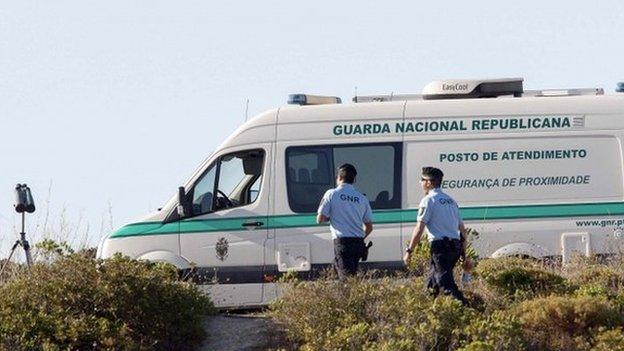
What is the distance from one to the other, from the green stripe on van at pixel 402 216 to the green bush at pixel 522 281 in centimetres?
258

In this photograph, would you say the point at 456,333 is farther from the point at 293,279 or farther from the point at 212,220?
the point at 212,220

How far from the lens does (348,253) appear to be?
1834 centimetres

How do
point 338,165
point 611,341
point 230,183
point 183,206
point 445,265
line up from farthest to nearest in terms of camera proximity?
point 230,183, point 183,206, point 338,165, point 445,265, point 611,341

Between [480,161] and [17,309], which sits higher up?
[480,161]

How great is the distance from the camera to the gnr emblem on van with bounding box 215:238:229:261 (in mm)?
21359

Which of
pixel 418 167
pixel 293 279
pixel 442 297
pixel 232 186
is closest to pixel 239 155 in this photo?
pixel 232 186

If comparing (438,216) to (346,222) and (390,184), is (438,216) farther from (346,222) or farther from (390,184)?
(390,184)

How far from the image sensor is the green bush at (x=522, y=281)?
1809cm

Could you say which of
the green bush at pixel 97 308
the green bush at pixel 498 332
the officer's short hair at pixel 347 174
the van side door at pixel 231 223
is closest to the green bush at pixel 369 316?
the green bush at pixel 498 332

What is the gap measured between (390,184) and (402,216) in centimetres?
43

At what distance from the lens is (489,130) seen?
69.8 feet

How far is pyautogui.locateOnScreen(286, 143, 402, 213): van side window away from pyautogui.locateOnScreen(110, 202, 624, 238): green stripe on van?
0.14m

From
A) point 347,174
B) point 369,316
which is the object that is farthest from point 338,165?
point 369,316

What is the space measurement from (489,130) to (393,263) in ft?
6.73
